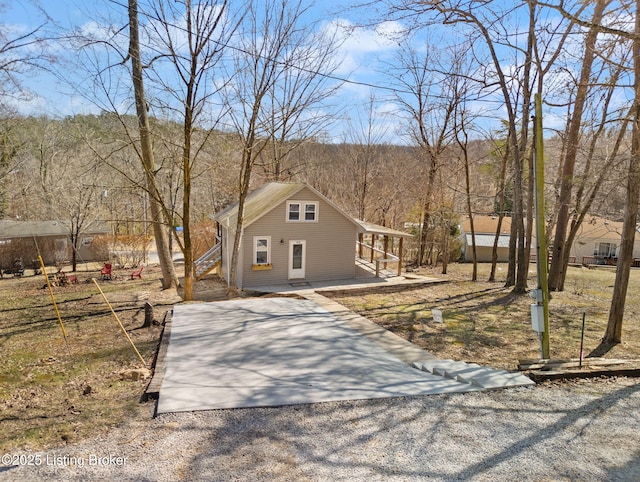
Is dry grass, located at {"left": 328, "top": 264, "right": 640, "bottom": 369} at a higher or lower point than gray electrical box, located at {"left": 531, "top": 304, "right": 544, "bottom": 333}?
lower

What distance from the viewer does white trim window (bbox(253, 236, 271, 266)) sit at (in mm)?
15547

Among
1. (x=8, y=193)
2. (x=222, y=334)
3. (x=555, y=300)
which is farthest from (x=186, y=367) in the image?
(x=8, y=193)

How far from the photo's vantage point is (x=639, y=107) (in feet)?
25.1

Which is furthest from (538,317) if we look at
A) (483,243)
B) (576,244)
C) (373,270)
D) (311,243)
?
(576,244)

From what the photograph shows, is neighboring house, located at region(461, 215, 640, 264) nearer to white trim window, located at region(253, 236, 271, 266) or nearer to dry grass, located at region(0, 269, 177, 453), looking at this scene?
white trim window, located at region(253, 236, 271, 266)

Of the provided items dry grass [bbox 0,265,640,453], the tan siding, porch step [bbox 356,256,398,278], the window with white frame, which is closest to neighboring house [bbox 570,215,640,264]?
the window with white frame

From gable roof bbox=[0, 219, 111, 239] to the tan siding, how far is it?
12763 mm

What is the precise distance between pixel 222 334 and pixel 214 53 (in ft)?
25.5

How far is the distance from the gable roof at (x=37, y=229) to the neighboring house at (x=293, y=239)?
12479 mm

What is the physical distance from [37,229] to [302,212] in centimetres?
1964

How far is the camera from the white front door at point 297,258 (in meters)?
16.2

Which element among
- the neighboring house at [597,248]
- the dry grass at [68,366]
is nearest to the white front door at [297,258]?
the dry grass at [68,366]

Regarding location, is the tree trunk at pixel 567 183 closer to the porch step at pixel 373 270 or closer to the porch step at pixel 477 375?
the porch step at pixel 373 270

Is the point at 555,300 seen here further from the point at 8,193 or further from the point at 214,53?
the point at 8,193
